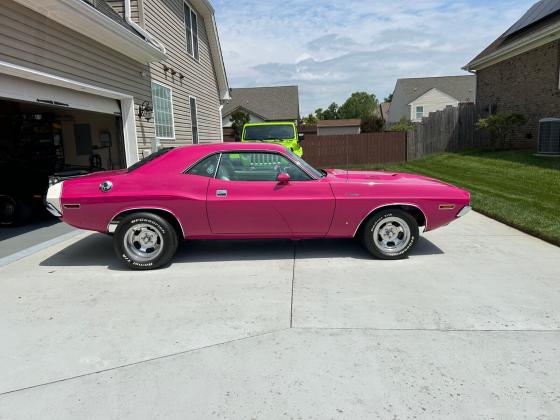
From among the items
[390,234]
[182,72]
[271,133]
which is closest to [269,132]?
[271,133]

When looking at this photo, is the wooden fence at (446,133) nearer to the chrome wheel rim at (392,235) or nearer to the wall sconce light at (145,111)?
the wall sconce light at (145,111)

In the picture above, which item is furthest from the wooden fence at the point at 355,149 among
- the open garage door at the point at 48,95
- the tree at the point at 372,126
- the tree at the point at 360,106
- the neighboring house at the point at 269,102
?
the tree at the point at 360,106

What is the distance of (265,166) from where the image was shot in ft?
16.8

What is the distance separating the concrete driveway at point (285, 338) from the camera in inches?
100.0

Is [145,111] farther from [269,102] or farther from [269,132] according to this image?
[269,102]

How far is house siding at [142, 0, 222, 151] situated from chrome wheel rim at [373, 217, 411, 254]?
762 cm

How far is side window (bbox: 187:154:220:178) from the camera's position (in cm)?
499

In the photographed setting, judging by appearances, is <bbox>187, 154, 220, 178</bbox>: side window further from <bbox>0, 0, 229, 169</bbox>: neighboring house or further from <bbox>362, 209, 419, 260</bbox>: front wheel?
<bbox>0, 0, 229, 169</bbox>: neighboring house

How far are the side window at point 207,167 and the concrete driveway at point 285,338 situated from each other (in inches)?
43.2

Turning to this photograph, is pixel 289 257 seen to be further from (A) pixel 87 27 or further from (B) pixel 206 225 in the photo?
(A) pixel 87 27

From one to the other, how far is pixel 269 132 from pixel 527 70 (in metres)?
10.7

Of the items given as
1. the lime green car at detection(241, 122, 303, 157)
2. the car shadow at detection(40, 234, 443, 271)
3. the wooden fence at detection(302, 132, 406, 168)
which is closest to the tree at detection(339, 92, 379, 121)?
the wooden fence at detection(302, 132, 406, 168)

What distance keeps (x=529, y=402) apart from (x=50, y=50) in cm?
754

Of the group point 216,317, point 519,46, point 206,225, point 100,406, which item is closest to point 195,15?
point 519,46
